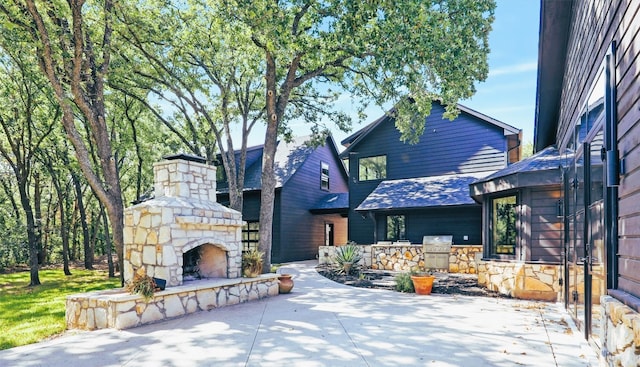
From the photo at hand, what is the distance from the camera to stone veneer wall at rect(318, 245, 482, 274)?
1231cm

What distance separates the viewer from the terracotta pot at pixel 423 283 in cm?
846

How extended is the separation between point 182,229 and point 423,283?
5.44m

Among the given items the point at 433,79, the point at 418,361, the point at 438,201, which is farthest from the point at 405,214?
the point at 418,361

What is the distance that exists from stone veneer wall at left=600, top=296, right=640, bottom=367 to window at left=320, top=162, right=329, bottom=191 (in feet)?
56.1

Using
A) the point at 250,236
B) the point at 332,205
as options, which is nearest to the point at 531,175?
the point at 332,205

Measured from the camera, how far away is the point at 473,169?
14.6 meters

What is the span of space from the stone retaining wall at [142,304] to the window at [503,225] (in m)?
6.33

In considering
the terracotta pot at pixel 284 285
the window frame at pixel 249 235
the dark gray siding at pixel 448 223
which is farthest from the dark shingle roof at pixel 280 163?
the terracotta pot at pixel 284 285

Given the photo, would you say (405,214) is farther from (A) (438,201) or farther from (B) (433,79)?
(B) (433,79)

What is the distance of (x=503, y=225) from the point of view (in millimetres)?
9000

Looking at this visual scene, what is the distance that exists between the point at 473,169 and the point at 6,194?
23856 mm

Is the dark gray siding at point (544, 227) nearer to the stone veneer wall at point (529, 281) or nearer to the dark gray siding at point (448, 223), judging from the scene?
the stone veneer wall at point (529, 281)

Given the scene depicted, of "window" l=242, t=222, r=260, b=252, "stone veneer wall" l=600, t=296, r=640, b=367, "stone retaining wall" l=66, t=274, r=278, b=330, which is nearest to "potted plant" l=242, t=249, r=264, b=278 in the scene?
"stone retaining wall" l=66, t=274, r=278, b=330

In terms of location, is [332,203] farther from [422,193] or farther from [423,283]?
[423,283]
